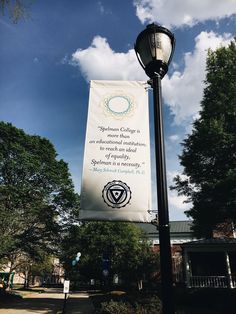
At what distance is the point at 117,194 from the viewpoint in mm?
3959

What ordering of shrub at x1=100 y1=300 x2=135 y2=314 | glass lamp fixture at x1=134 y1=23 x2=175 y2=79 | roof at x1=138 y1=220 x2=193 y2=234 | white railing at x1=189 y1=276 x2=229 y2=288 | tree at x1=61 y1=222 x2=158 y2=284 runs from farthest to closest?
1. roof at x1=138 y1=220 x2=193 y2=234
2. tree at x1=61 y1=222 x2=158 y2=284
3. white railing at x1=189 y1=276 x2=229 y2=288
4. shrub at x1=100 y1=300 x2=135 y2=314
5. glass lamp fixture at x1=134 y1=23 x2=175 y2=79

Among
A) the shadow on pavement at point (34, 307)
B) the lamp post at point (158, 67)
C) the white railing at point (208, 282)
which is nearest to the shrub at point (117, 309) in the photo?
the shadow on pavement at point (34, 307)

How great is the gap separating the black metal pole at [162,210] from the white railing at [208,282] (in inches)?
893

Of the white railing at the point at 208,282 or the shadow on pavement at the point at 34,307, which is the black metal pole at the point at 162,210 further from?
the white railing at the point at 208,282

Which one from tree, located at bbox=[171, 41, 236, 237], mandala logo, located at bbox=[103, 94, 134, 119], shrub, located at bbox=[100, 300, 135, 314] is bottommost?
shrub, located at bbox=[100, 300, 135, 314]

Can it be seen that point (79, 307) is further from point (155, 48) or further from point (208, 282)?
point (155, 48)

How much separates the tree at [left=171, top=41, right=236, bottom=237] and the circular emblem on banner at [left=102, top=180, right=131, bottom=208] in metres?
13.1

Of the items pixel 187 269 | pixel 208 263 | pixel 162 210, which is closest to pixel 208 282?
pixel 187 269

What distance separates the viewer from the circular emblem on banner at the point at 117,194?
3961 mm

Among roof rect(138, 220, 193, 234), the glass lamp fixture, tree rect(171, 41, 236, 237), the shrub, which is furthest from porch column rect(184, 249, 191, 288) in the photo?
A: the glass lamp fixture

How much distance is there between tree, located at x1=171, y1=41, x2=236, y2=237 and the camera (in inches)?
650

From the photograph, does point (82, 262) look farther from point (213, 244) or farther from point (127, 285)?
point (213, 244)

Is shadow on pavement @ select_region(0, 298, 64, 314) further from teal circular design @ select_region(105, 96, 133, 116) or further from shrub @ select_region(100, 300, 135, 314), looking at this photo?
teal circular design @ select_region(105, 96, 133, 116)

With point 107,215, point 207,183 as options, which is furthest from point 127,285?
point 107,215
